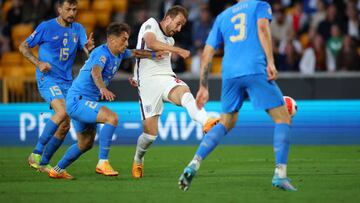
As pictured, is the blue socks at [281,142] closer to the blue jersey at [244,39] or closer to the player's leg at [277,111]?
the player's leg at [277,111]

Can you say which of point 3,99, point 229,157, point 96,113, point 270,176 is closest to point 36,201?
point 96,113

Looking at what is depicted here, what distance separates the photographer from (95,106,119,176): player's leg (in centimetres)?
1118

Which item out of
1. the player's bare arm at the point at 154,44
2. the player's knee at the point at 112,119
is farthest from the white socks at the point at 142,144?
the player's bare arm at the point at 154,44

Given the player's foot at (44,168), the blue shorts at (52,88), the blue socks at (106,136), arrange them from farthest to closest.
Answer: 1. the blue shorts at (52,88)
2. the player's foot at (44,168)
3. the blue socks at (106,136)

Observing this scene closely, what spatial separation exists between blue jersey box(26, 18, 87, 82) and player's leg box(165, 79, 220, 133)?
1.75 metres

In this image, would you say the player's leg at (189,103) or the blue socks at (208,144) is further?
the player's leg at (189,103)

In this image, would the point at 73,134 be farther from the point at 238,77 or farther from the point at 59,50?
the point at 238,77

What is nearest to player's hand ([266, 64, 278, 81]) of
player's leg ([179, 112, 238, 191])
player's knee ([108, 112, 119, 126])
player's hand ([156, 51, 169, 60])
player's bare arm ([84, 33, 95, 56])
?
player's leg ([179, 112, 238, 191])

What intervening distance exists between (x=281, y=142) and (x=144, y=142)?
8.88 ft

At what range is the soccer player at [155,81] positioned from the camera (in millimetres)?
11784

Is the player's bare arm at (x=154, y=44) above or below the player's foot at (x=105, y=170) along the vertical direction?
above

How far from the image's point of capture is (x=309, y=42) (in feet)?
65.1

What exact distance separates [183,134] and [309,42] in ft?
13.3

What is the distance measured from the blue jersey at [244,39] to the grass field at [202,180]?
1.31 metres
